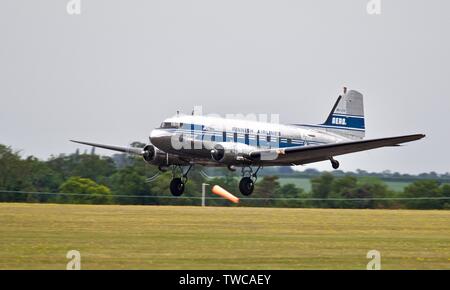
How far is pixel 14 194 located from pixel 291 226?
17.0m

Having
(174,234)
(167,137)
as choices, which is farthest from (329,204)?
(174,234)

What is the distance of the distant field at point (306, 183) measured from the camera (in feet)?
155

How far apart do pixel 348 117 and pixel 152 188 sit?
34.3ft

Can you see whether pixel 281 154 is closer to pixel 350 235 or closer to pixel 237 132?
pixel 237 132

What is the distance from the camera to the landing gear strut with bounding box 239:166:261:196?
121 ft

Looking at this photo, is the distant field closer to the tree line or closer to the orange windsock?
the tree line

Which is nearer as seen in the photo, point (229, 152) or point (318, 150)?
point (229, 152)

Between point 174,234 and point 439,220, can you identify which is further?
point 439,220

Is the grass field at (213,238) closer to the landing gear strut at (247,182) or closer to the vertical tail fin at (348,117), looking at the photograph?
the landing gear strut at (247,182)

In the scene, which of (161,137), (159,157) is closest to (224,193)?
(159,157)

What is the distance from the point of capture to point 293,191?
156 feet

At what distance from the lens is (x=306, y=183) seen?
48188 mm

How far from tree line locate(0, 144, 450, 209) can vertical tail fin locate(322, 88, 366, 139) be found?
4266 millimetres

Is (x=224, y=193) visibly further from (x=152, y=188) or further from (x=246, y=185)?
(x=246, y=185)
